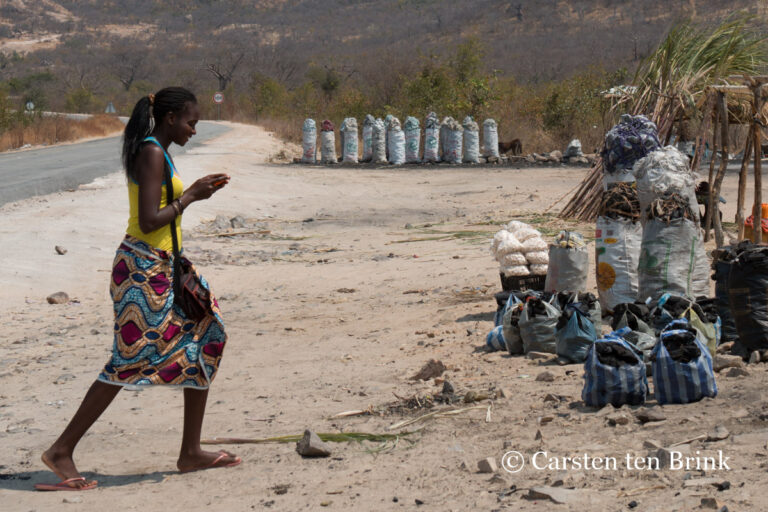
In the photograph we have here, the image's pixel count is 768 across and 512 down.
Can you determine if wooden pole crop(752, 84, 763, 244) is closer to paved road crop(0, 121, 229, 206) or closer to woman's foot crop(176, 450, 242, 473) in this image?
woman's foot crop(176, 450, 242, 473)

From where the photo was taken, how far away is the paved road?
16.1 meters

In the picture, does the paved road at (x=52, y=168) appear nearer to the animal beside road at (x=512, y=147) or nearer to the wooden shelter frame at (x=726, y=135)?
the animal beside road at (x=512, y=147)

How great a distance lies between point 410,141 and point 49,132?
1658cm

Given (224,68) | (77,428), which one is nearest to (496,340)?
(77,428)

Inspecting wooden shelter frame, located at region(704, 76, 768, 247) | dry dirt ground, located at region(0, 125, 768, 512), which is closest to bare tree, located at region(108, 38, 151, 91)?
dry dirt ground, located at region(0, 125, 768, 512)

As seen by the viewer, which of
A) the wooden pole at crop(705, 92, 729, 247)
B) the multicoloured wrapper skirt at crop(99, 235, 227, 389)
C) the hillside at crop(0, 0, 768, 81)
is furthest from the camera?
the hillside at crop(0, 0, 768, 81)

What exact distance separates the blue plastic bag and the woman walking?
2390mm

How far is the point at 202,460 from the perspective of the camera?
4117 millimetres

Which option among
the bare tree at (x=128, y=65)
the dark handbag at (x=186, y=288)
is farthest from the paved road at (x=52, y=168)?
the bare tree at (x=128, y=65)

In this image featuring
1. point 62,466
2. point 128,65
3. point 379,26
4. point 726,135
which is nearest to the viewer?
point 62,466

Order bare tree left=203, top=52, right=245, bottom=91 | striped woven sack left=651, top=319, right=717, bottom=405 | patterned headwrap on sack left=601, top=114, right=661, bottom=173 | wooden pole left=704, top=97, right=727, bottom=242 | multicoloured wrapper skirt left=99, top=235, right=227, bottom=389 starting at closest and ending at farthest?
multicoloured wrapper skirt left=99, top=235, right=227, bottom=389 → striped woven sack left=651, top=319, right=717, bottom=405 → patterned headwrap on sack left=601, top=114, right=661, bottom=173 → wooden pole left=704, top=97, right=727, bottom=242 → bare tree left=203, top=52, right=245, bottom=91

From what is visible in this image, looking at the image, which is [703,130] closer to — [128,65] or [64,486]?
[64,486]

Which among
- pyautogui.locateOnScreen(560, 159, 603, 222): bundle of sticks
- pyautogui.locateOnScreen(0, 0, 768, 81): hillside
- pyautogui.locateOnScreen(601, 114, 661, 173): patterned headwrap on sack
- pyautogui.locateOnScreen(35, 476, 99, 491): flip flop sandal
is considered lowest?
pyautogui.locateOnScreen(35, 476, 99, 491): flip flop sandal

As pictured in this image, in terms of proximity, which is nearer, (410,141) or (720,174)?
(720,174)
